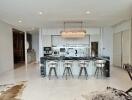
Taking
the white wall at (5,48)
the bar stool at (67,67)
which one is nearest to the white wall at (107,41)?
the bar stool at (67,67)

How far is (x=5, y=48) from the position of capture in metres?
9.16

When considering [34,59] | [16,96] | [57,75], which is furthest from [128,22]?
[34,59]

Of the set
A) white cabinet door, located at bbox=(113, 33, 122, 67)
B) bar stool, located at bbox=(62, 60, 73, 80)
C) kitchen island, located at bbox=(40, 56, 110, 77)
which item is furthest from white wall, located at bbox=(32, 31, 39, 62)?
bar stool, located at bbox=(62, 60, 73, 80)

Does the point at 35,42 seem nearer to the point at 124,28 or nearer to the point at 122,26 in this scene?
the point at 122,26

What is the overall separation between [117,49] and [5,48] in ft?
22.7

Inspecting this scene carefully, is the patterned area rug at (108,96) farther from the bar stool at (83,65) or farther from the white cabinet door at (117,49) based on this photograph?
the white cabinet door at (117,49)

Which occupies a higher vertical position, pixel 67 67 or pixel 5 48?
pixel 5 48

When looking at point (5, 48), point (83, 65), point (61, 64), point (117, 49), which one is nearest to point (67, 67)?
point (61, 64)

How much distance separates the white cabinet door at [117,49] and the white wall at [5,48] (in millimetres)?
6723

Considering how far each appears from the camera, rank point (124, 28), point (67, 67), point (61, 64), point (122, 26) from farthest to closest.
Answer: point (122, 26) < point (124, 28) < point (61, 64) < point (67, 67)

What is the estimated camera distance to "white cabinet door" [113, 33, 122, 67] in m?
10.6

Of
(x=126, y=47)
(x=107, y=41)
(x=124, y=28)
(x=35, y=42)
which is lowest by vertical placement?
(x=126, y=47)

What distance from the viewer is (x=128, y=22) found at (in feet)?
30.4

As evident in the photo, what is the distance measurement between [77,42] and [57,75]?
4495mm
